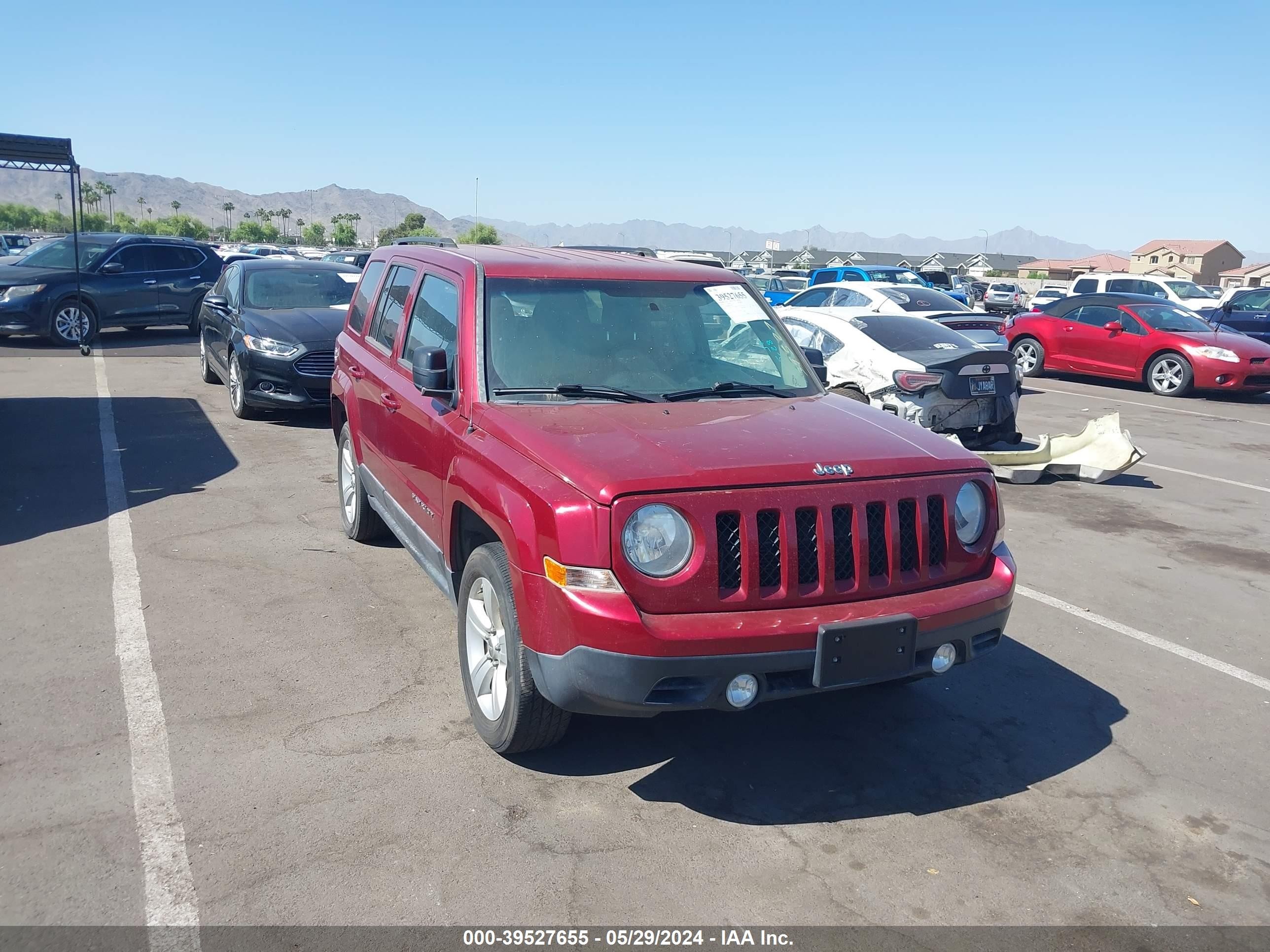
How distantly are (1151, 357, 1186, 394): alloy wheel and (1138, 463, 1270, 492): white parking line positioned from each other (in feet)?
21.1

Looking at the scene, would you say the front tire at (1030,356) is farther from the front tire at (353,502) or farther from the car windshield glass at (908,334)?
the front tire at (353,502)

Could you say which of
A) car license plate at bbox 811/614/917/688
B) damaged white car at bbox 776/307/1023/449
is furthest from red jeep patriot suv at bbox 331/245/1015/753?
damaged white car at bbox 776/307/1023/449

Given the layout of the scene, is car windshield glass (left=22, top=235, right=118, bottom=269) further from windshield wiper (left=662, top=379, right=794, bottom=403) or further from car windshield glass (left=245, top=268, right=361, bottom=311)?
windshield wiper (left=662, top=379, right=794, bottom=403)

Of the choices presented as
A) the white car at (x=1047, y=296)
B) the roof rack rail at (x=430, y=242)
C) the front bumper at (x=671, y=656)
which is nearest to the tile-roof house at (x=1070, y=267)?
the white car at (x=1047, y=296)

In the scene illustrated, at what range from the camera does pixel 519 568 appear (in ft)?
11.5

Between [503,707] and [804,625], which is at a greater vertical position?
[804,625]

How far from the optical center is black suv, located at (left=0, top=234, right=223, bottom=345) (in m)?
16.3

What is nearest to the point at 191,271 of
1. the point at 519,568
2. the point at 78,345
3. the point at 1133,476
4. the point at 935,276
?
the point at 78,345

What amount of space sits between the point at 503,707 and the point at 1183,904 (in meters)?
2.41

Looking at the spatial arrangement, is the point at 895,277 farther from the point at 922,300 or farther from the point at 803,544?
the point at 803,544

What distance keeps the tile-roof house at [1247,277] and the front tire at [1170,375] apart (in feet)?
204

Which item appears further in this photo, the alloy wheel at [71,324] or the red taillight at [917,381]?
the alloy wheel at [71,324]

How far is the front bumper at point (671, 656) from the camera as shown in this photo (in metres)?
3.25

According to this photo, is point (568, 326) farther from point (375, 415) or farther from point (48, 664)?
point (48, 664)
